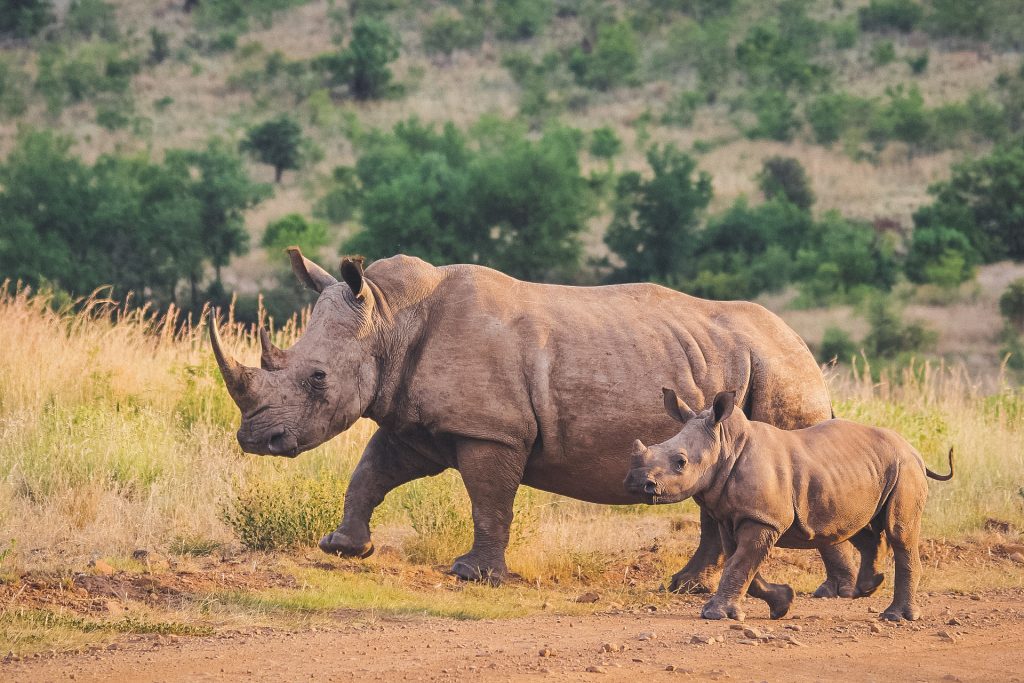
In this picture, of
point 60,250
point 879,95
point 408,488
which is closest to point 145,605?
point 408,488

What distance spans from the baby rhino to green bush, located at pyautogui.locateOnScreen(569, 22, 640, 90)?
5568 cm

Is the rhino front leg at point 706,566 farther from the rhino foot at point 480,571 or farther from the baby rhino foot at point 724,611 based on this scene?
the baby rhino foot at point 724,611

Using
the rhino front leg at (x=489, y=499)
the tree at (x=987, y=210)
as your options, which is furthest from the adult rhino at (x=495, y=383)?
the tree at (x=987, y=210)

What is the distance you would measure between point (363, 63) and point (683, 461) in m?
54.9

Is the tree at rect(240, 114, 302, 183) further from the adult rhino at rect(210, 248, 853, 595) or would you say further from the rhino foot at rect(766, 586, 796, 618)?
the rhino foot at rect(766, 586, 796, 618)

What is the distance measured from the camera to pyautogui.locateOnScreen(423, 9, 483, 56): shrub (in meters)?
67.9

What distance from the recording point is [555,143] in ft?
143

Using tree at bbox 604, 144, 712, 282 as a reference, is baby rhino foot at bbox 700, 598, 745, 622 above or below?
below

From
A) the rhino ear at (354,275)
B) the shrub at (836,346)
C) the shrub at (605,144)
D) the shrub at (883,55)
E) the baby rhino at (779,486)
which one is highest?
the shrub at (883,55)

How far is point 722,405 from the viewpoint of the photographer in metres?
7.12

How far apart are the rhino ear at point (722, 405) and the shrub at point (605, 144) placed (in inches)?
1779

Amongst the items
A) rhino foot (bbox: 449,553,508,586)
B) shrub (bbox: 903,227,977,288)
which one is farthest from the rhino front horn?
shrub (bbox: 903,227,977,288)

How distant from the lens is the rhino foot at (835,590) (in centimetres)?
833

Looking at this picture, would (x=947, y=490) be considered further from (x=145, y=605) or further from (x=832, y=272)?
(x=832, y=272)
